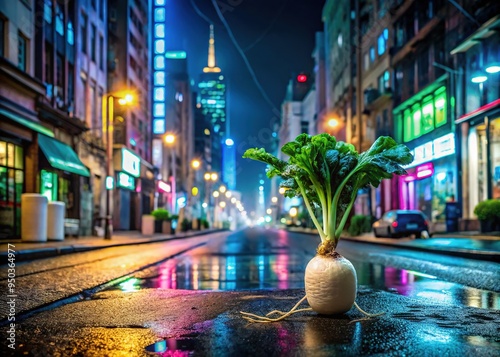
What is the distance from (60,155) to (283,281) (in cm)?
2005

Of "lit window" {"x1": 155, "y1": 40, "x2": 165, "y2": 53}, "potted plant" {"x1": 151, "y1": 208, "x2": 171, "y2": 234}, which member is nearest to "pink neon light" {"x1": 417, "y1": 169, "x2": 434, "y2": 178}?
"potted plant" {"x1": 151, "y1": 208, "x2": 171, "y2": 234}

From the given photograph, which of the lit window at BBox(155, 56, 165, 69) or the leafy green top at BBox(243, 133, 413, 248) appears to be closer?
the leafy green top at BBox(243, 133, 413, 248)

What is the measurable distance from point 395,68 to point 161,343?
43.0 m

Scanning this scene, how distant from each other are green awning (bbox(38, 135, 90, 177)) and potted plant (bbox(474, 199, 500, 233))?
19.4 meters

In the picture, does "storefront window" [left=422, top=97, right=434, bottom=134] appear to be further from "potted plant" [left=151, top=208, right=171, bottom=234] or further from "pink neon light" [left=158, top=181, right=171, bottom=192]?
"pink neon light" [left=158, top=181, right=171, bottom=192]

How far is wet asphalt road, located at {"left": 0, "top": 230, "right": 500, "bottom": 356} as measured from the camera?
171 inches

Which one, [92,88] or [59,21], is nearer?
[59,21]

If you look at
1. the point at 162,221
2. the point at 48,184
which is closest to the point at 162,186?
the point at 162,221

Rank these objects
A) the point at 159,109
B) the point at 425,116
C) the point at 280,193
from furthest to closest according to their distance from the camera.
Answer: the point at 159,109 → the point at 425,116 → the point at 280,193

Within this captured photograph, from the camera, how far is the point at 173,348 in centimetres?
433

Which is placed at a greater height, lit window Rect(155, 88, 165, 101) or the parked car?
lit window Rect(155, 88, 165, 101)

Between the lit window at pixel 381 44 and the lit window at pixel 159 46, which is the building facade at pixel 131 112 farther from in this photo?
the lit window at pixel 381 44

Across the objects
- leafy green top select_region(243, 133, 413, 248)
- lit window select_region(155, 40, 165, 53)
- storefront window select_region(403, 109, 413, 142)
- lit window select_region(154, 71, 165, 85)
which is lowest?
leafy green top select_region(243, 133, 413, 248)

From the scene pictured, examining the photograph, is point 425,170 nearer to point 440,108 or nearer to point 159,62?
point 440,108
